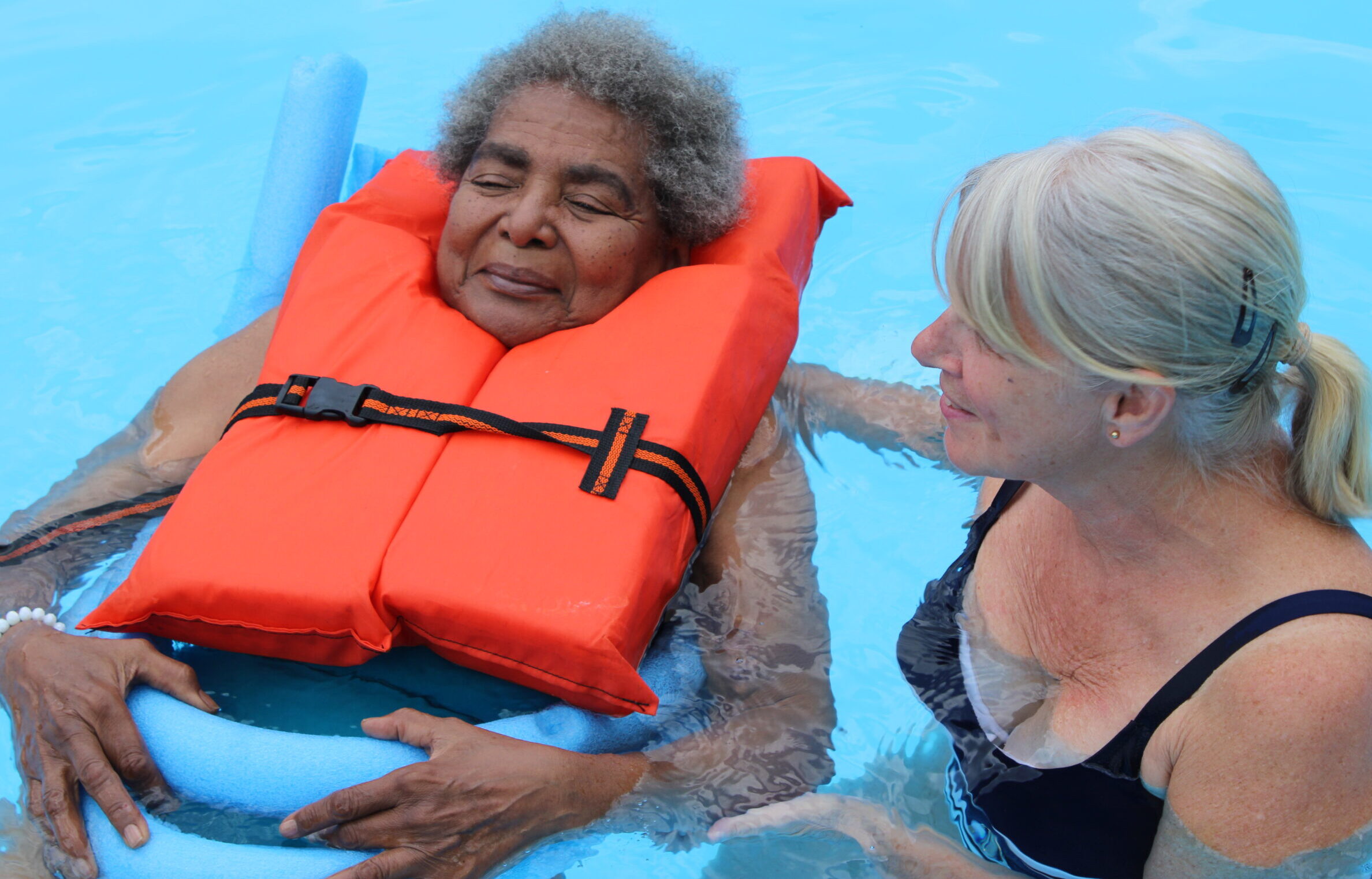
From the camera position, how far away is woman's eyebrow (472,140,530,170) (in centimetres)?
248

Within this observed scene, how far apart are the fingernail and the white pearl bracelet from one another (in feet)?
1.82

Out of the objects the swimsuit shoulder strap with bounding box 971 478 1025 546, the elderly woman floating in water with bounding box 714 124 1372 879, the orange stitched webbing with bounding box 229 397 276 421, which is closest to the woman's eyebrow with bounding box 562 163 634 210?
the orange stitched webbing with bounding box 229 397 276 421

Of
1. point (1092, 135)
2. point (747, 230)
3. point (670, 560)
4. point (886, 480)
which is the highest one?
point (1092, 135)

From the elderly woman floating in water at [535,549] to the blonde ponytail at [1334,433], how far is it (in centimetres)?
106

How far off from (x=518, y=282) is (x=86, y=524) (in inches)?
47.1

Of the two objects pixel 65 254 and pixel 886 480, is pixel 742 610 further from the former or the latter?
pixel 65 254

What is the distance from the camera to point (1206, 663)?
5.18 feet

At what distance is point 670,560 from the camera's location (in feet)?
7.07

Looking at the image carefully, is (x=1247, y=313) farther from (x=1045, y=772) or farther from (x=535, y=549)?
(x=535, y=549)

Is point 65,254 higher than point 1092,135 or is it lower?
lower

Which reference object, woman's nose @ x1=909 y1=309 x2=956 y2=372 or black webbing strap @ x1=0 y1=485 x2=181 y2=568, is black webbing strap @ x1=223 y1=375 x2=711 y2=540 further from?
woman's nose @ x1=909 y1=309 x2=956 y2=372

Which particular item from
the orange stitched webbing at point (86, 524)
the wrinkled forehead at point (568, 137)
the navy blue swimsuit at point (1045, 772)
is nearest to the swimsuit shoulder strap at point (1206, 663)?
the navy blue swimsuit at point (1045, 772)

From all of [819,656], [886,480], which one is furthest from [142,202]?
[819,656]

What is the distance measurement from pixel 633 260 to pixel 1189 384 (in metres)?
1.45
